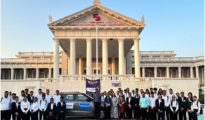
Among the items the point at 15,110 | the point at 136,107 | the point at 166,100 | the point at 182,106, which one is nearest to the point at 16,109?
the point at 15,110

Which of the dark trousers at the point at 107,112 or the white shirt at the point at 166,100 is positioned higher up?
the white shirt at the point at 166,100

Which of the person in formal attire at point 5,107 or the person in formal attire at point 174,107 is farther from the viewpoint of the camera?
the person in formal attire at point 174,107

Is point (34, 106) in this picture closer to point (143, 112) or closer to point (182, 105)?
point (143, 112)

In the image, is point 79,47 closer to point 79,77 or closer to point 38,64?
point 79,77

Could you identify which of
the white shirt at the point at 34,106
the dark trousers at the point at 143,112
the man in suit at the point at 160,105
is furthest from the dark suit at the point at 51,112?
the man in suit at the point at 160,105

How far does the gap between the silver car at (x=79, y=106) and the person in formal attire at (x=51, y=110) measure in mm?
→ 1684

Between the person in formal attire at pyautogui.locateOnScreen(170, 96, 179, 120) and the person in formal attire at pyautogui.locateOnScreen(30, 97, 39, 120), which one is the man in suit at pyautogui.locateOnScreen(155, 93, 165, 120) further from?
the person in formal attire at pyautogui.locateOnScreen(30, 97, 39, 120)

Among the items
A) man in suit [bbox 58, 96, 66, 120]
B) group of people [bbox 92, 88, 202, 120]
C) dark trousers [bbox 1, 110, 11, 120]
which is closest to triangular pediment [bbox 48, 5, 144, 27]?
group of people [bbox 92, 88, 202, 120]

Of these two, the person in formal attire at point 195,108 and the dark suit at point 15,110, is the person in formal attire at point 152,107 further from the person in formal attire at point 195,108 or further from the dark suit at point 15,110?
the dark suit at point 15,110

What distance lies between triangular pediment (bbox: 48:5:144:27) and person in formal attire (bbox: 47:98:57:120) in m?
24.4

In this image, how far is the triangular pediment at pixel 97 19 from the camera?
3572cm

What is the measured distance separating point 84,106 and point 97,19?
78.2ft

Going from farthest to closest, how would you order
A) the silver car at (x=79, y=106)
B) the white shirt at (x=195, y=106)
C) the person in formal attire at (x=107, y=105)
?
the silver car at (x=79, y=106), the person in formal attire at (x=107, y=105), the white shirt at (x=195, y=106)

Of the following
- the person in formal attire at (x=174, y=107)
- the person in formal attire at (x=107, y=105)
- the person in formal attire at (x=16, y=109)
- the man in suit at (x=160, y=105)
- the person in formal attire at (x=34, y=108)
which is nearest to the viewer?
the person in formal attire at (x=16, y=109)
